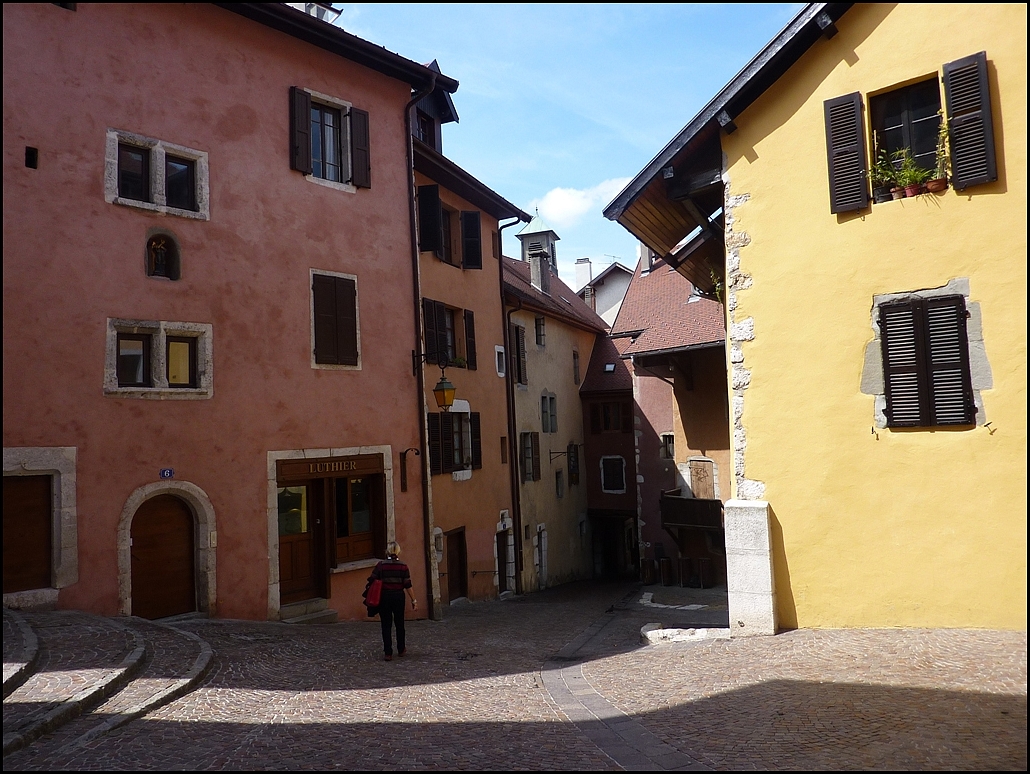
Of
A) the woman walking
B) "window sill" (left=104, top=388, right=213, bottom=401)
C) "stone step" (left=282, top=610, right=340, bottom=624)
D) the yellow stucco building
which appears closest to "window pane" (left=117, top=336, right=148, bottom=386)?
"window sill" (left=104, top=388, right=213, bottom=401)

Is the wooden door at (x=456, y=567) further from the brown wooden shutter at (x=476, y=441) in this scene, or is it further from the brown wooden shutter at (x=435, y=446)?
the brown wooden shutter at (x=435, y=446)

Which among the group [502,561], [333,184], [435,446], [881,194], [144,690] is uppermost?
[333,184]

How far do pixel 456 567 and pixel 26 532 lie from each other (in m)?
10.7

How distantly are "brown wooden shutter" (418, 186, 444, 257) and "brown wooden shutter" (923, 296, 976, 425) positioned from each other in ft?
36.9

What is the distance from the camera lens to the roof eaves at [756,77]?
9.39 metres

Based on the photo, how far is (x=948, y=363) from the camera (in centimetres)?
867

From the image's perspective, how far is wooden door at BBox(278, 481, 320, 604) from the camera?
45.3 ft

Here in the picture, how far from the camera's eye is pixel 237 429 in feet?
42.8

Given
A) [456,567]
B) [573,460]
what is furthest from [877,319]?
[573,460]

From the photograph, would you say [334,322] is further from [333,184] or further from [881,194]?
[881,194]

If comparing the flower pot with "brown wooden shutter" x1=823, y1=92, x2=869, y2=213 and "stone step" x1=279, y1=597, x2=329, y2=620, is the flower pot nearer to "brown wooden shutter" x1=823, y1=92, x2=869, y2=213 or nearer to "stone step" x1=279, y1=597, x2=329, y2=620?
"brown wooden shutter" x1=823, y1=92, x2=869, y2=213

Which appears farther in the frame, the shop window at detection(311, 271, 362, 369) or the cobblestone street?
the shop window at detection(311, 271, 362, 369)

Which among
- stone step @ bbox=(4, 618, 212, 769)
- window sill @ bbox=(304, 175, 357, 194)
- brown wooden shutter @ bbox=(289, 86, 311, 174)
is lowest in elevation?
stone step @ bbox=(4, 618, 212, 769)

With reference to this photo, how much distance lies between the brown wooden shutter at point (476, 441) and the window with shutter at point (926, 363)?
13.0 m
